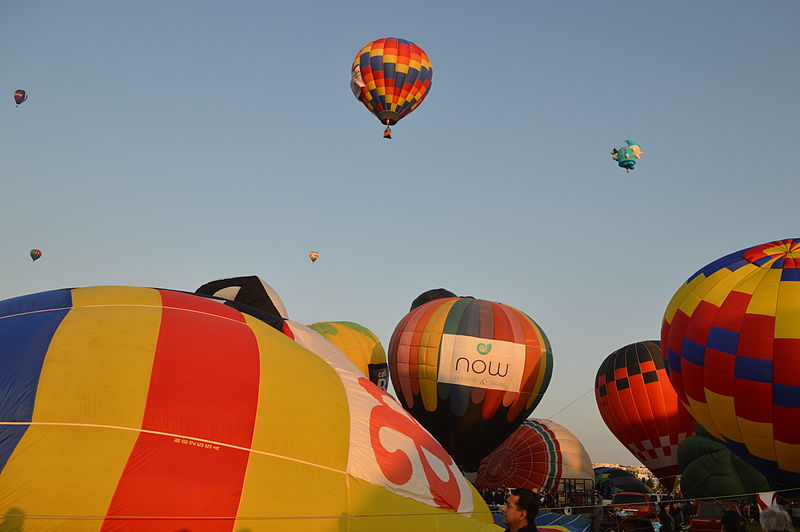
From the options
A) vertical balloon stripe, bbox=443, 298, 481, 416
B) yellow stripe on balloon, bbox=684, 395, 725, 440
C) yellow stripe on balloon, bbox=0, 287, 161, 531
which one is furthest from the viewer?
vertical balloon stripe, bbox=443, 298, 481, 416

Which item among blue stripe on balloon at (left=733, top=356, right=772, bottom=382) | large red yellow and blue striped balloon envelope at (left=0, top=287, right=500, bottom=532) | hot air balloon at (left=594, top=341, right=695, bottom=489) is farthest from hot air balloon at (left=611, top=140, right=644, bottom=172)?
large red yellow and blue striped balloon envelope at (left=0, top=287, right=500, bottom=532)

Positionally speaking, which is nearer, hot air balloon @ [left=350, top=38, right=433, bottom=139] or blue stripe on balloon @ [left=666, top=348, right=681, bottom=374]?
blue stripe on balloon @ [left=666, top=348, right=681, bottom=374]

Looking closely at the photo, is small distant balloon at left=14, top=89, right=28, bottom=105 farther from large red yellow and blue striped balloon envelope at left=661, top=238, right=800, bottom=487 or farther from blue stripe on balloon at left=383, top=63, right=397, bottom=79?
large red yellow and blue striped balloon envelope at left=661, top=238, right=800, bottom=487

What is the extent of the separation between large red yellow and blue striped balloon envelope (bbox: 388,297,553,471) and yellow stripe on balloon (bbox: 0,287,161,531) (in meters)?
12.0

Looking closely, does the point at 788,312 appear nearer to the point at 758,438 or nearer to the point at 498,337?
the point at 758,438

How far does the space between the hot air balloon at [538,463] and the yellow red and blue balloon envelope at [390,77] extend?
11.2 meters

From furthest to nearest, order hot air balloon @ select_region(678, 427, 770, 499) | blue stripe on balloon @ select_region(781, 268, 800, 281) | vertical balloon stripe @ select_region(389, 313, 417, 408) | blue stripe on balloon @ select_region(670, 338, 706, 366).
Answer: vertical balloon stripe @ select_region(389, 313, 417, 408) < hot air balloon @ select_region(678, 427, 770, 499) < blue stripe on balloon @ select_region(670, 338, 706, 366) < blue stripe on balloon @ select_region(781, 268, 800, 281)

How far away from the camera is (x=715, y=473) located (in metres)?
15.1

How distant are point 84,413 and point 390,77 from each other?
18449 millimetres

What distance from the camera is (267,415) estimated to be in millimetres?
4676

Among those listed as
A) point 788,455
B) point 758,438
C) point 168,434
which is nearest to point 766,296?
point 758,438

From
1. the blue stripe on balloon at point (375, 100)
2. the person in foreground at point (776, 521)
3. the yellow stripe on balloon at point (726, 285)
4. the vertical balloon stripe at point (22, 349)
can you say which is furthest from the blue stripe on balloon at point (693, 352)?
the blue stripe on balloon at point (375, 100)

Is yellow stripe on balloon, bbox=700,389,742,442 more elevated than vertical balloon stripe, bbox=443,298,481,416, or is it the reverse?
vertical balloon stripe, bbox=443,298,481,416

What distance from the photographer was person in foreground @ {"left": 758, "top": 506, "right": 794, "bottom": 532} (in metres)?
3.15
